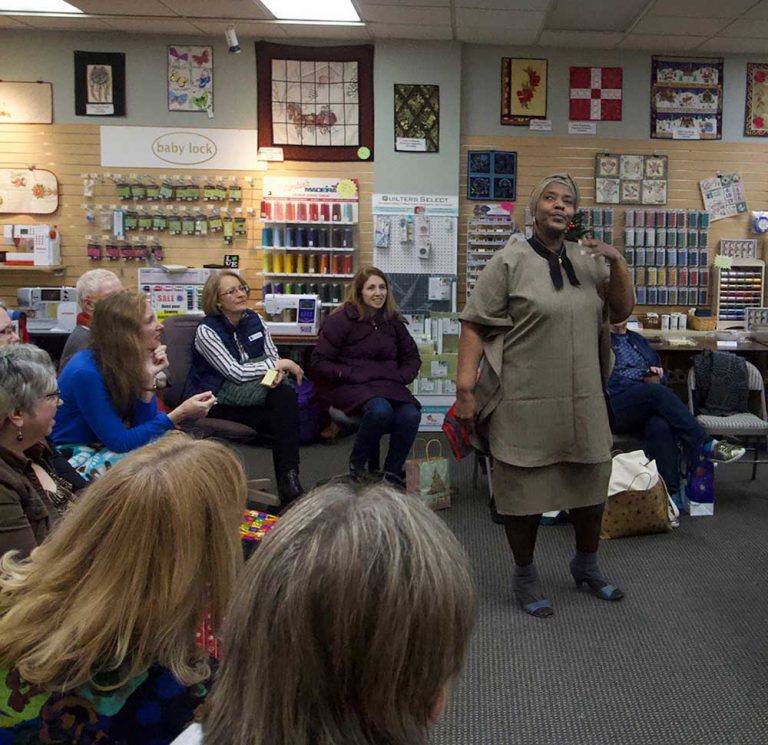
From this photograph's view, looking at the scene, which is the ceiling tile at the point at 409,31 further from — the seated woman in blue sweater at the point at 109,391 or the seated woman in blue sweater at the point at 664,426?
the seated woman in blue sweater at the point at 109,391

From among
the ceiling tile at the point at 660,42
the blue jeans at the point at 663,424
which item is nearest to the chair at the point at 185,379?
the blue jeans at the point at 663,424

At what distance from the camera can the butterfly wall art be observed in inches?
244

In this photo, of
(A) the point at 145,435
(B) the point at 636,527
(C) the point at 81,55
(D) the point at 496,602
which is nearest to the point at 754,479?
(B) the point at 636,527

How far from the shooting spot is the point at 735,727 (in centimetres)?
215

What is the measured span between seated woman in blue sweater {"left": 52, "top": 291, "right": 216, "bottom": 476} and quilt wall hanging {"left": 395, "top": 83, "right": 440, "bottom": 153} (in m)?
3.92

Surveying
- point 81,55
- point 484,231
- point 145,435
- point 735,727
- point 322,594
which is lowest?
point 735,727

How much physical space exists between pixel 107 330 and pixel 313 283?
369cm

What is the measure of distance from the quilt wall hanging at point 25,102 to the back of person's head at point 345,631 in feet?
21.4

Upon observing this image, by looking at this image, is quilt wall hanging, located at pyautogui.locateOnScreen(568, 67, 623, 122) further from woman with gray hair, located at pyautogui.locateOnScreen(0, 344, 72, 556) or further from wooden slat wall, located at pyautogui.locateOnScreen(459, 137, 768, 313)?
woman with gray hair, located at pyautogui.locateOnScreen(0, 344, 72, 556)

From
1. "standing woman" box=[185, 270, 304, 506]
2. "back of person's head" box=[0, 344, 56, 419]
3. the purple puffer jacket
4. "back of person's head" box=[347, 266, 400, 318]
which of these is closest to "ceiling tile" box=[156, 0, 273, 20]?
"back of person's head" box=[347, 266, 400, 318]

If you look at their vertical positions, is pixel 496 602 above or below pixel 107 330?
below

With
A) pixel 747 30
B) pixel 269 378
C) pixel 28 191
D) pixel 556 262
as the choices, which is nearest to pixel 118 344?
pixel 269 378

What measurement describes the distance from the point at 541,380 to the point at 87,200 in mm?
5003

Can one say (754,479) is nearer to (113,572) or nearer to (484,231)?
(484,231)
